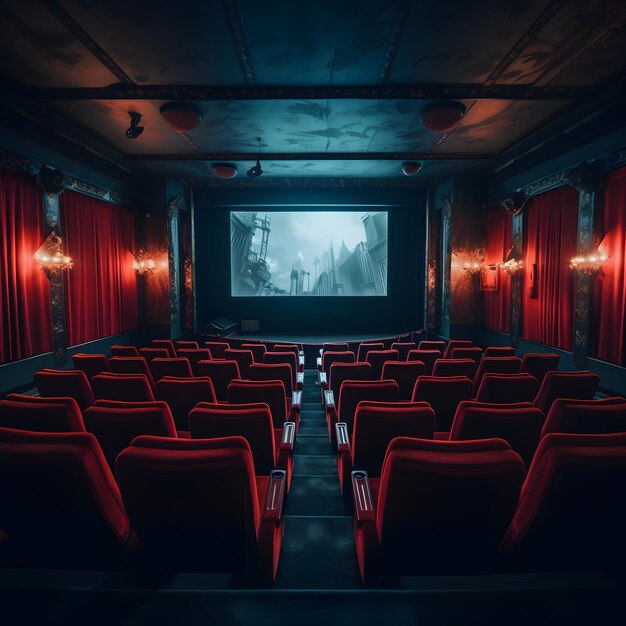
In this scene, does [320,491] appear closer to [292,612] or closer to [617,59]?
[292,612]

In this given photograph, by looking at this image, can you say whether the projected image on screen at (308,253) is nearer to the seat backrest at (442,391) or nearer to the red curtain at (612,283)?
the red curtain at (612,283)

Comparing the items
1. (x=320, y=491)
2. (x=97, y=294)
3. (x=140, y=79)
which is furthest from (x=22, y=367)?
(x=320, y=491)

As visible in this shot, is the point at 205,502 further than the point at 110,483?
No

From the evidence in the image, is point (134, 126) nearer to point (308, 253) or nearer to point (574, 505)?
→ point (308, 253)

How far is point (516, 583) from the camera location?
1.44 meters

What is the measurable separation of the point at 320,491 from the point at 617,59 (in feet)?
17.3

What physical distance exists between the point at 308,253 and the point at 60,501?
9.68 m

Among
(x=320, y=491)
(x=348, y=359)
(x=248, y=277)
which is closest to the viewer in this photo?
(x=320, y=491)

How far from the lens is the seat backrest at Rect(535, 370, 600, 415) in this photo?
3271 millimetres

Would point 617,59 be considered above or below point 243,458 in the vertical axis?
above

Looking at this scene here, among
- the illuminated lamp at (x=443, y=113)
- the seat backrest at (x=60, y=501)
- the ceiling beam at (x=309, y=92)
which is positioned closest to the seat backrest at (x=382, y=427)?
the seat backrest at (x=60, y=501)

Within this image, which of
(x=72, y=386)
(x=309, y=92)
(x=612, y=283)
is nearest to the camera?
(x=72, y=386)

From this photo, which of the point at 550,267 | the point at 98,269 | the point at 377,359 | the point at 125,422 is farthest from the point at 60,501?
the point at 550,267

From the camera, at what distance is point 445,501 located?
1.38m
